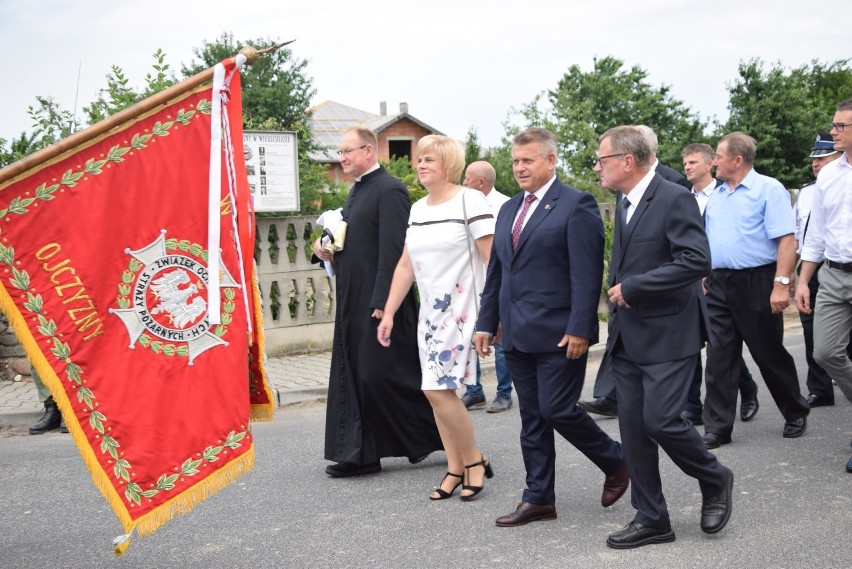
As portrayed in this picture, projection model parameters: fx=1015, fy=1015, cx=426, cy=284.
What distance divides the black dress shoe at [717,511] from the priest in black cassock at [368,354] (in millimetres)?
1976

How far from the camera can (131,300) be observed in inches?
159

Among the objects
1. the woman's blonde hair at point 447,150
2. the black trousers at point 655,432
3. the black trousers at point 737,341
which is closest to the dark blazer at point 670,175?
A: the black trousers at point 737,341

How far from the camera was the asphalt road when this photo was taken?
456cm

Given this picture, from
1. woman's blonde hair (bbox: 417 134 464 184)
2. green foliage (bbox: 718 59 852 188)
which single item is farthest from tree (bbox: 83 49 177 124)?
green foliage (bbox: 718 59 852 188)


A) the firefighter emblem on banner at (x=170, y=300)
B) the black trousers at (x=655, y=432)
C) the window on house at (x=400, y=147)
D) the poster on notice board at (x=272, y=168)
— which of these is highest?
the window on house at (x=400, y=147)

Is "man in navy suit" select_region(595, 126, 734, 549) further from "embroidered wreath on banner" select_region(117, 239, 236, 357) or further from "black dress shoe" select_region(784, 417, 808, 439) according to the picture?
"black dress shoe" select_region(784, 417, 808, 439)

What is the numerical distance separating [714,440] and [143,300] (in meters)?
3.97

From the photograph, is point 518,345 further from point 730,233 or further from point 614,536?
point 730,233

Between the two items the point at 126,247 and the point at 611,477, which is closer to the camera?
the point at 126,247

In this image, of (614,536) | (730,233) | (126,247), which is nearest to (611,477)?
(614,536)

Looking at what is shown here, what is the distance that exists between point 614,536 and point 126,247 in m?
2.51

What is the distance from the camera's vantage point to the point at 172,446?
13.5 feet

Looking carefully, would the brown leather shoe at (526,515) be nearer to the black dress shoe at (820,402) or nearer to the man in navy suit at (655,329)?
the man in navy suit at (655,329)

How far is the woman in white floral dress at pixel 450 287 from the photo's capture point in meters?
5.57
